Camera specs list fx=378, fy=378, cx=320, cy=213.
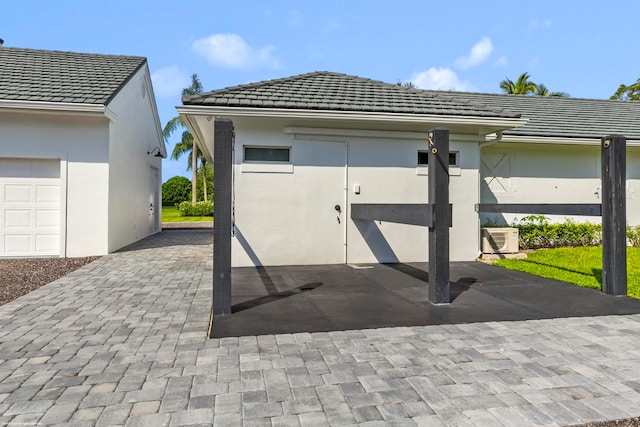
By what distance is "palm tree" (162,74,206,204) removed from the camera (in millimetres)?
32388

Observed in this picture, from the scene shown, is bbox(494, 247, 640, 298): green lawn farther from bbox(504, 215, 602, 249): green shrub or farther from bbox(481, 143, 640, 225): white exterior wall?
bbox(481, 143, 640, 225): white exterior wall

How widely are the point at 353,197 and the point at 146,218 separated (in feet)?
30.5

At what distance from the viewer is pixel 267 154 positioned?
7.57 metres

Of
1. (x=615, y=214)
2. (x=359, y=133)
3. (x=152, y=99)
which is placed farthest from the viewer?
(x=152, y=99)

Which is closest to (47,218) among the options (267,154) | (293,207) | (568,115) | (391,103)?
(267,154)

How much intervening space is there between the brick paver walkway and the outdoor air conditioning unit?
434cm

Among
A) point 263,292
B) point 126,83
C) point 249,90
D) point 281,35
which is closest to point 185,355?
point 263,292

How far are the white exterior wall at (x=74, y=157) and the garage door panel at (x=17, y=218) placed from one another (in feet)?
2.62

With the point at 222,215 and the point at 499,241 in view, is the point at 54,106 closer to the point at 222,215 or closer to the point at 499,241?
the point at 222,215

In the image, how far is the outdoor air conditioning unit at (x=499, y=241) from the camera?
848 centimetres

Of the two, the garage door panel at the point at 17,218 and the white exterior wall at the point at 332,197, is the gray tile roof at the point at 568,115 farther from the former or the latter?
the garage door panel at the point at 17,218

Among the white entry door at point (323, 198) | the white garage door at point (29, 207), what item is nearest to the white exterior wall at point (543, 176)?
the white entry door at point (323, 198)

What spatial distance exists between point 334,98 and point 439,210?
13.3 ft

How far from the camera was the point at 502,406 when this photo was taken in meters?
2.38
